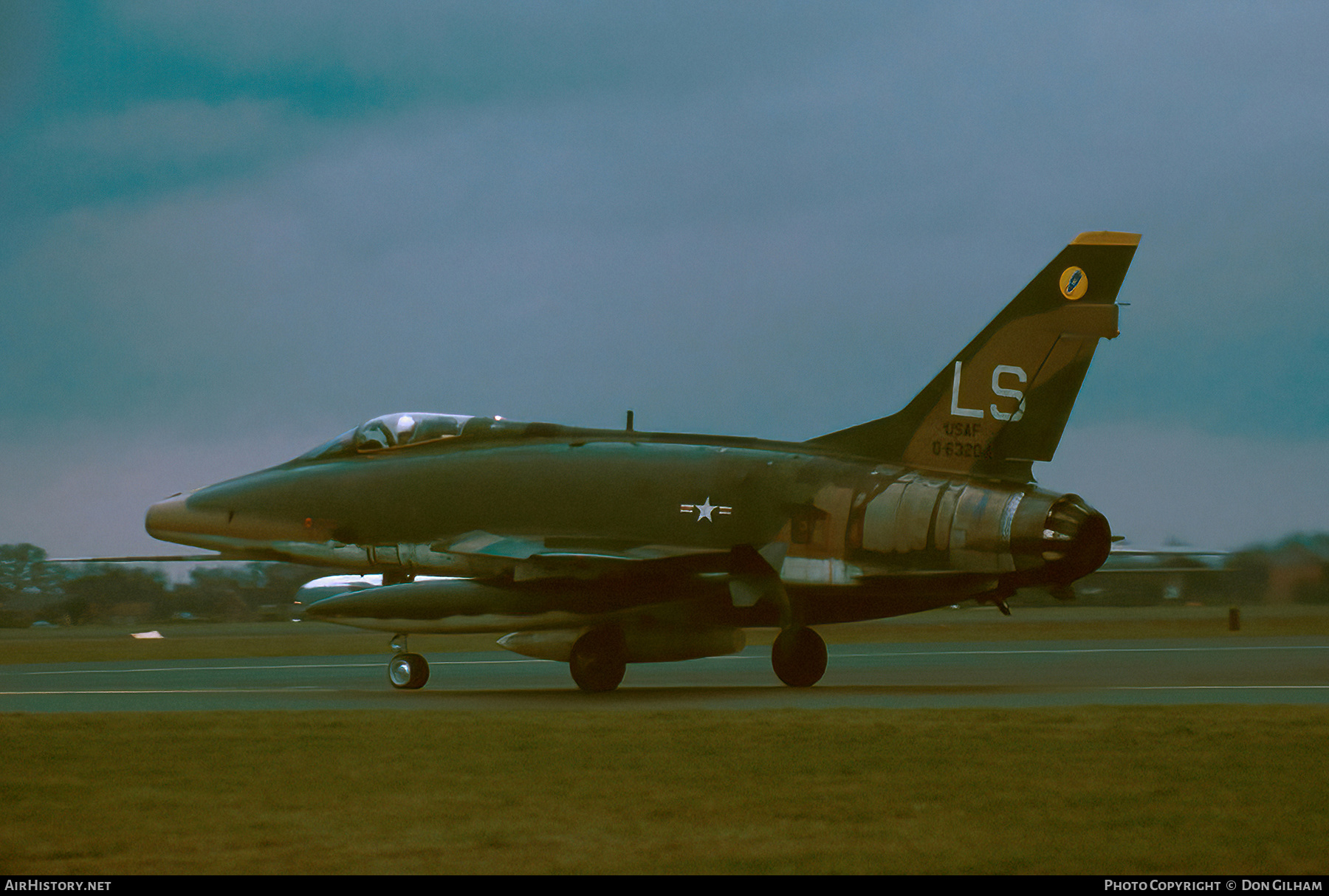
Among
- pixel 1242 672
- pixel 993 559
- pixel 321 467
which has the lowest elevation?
pixel 1242 672

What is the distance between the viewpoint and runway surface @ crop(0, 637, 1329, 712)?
15375mm

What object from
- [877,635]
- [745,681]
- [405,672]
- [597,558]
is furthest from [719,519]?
[877,635]

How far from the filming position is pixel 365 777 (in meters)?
9.15

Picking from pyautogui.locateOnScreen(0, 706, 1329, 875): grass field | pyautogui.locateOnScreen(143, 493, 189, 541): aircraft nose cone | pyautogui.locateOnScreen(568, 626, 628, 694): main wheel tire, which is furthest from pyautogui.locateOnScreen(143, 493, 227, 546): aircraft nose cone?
pyautogui.locateOnScreen(0, 706, 1329, 875): grass field

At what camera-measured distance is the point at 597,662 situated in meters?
17.8

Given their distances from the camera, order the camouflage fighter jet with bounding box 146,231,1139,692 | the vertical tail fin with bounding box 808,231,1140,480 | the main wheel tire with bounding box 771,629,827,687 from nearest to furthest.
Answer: the camouflage fighter jet with bounding box 146,231,1139,692
the vertical tail fin with bounding box 808,231,1140,480
the main wheel tire with bounding box 771,629,827,687

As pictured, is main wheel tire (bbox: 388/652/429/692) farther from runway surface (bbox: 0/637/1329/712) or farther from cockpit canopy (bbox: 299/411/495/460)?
cockpit canopy (bbox: 299/411/495/460)

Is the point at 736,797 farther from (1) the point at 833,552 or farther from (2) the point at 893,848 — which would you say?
(1) the point at 833,552

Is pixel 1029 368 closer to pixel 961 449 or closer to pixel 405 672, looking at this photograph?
pixel 961 449

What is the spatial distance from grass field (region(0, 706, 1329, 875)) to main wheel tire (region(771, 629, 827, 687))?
216 inches

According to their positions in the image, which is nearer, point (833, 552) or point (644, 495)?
point (833, 552)

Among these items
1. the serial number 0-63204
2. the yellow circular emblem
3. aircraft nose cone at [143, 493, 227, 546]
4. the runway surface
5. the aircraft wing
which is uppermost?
the yellow circular emblem
